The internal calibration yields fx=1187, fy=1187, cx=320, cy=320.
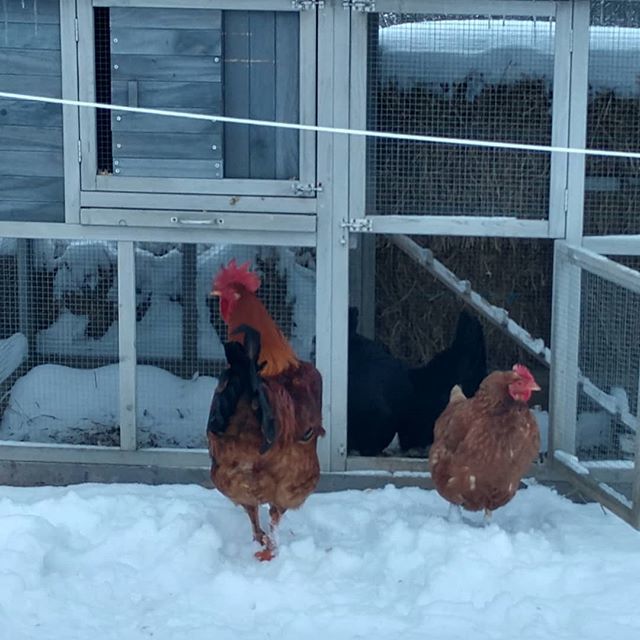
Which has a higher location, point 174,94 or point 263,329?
point 174,94

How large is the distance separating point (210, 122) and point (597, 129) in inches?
58.8

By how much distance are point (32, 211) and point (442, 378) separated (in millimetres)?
1819

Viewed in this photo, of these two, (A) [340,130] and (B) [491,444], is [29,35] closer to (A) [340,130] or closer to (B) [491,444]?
(A) [340,130]

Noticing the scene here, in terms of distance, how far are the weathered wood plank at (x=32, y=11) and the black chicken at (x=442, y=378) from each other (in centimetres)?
204

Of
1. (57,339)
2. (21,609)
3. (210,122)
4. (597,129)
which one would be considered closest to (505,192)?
(597,129)

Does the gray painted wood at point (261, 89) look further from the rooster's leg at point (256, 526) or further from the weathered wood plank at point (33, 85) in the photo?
the rooster's leg at point (256, 526)

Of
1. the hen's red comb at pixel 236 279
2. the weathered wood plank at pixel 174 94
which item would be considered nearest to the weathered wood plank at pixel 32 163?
the weathered wood plank at pixel 174 94

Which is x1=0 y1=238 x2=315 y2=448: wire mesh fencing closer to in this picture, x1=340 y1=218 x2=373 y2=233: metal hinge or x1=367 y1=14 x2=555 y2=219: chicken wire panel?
x1=340 y1=218 x2=373 y2=233: metal hinge

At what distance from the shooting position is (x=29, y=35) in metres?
4.59

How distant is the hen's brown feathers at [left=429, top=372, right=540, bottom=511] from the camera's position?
166 inches

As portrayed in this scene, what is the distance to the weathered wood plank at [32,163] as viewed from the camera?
4.66 m

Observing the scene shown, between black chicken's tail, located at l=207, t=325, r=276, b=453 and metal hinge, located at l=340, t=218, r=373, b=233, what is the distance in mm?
863

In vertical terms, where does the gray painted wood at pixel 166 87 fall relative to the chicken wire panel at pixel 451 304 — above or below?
above

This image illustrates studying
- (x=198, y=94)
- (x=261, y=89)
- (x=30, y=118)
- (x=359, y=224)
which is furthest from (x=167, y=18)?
(x=359, y=224)
